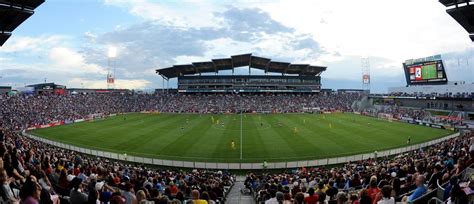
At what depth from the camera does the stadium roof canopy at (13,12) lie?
50.1 feet

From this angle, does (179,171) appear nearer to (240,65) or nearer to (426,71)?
(426,71)

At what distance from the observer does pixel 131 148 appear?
3644 cm

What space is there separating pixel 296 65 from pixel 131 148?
74568 mm

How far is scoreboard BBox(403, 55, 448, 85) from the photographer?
70506 millimetres

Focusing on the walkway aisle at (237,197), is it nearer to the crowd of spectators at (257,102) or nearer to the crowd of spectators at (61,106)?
the crowd of spectators at (61,106)

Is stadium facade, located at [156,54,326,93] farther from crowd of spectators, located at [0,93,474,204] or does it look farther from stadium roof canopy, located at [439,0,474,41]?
stadium roof canopy, located at [439,0,474,41]

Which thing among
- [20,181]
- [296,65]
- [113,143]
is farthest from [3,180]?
[296,65]

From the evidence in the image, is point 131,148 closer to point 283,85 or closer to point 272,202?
point 272,202

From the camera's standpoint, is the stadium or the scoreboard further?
the scoreboard

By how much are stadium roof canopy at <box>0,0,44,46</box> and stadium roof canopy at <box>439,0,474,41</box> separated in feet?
68.1

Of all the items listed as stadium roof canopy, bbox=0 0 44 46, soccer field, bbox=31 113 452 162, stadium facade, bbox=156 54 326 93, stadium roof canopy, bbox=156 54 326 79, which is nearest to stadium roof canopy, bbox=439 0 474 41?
soccer field, bbox=31 113 452 162

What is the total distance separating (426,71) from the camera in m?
74.1

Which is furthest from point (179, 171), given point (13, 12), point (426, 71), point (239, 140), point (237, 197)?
point (426, 71)

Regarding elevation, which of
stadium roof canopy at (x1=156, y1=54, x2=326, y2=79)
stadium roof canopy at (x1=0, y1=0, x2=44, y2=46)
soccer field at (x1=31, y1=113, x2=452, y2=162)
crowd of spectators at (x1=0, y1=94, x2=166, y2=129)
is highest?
stadium roof canopy at (x1=156, y1=54, x2=326, y2=79)
